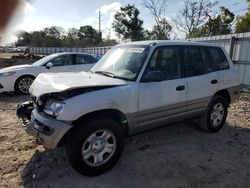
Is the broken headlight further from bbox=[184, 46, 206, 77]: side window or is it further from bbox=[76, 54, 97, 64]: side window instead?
bbox=[76, 54, 97, 64]: side window

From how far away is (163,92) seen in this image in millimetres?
3863

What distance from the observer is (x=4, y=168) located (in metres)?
3.55

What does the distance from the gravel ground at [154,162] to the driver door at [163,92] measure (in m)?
0.56

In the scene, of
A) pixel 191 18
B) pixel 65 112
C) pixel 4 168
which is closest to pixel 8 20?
pixel 65 112

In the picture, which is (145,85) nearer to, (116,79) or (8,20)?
(116,79)

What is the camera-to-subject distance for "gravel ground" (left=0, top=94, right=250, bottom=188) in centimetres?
326

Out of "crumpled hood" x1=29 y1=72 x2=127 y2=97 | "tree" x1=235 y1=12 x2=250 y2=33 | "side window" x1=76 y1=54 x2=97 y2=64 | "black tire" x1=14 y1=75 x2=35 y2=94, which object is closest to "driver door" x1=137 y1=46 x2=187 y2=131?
"crumpled hood" x1=29 y1=72 x2=127 y2=97

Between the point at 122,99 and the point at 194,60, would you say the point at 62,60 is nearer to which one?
the point at 194,60

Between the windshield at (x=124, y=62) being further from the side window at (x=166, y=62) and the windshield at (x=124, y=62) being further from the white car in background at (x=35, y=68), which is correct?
the white car in background at (x=35, y=68)

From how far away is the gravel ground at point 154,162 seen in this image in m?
3.26

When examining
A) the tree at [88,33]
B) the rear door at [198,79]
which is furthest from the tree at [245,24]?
the tree at [88,33]

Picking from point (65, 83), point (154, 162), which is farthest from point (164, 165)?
point (65, 83)

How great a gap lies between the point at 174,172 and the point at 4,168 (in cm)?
246

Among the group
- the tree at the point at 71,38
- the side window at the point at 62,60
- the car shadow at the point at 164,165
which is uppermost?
the tree at the point at 71,38
